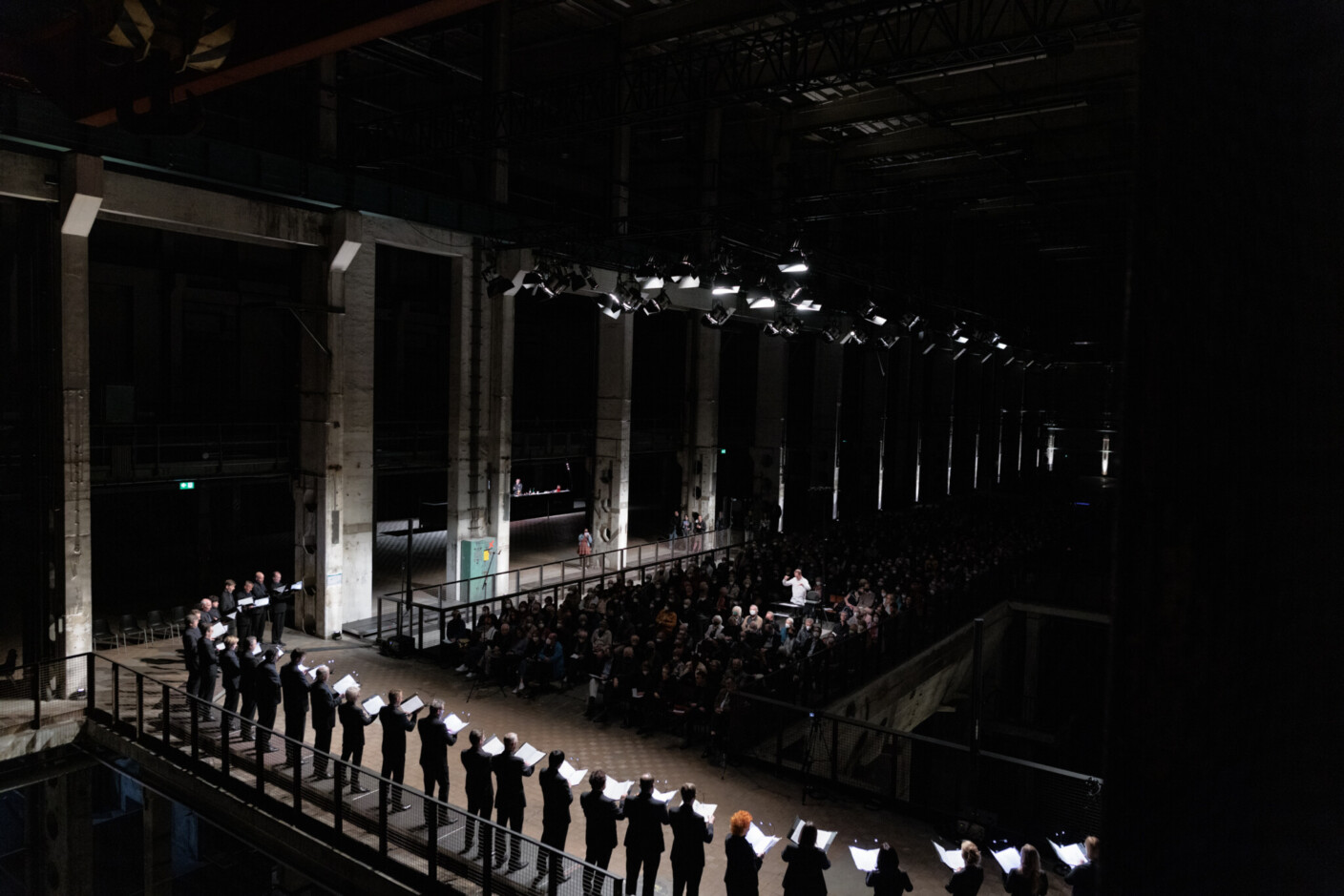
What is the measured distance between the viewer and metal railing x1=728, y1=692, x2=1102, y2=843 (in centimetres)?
1018

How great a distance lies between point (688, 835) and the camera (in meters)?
8.59

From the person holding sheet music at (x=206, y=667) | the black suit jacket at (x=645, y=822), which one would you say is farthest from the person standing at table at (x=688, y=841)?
the person holding sheet music at (x=206, y=667)

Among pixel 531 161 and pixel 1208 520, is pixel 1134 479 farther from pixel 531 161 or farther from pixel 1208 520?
pixel 531 161

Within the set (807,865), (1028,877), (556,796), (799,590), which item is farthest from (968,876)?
(799,590)

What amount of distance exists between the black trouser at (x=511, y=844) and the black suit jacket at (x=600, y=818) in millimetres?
736

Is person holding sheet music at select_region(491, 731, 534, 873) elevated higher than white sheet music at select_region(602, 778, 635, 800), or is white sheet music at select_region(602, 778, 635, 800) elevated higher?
white sheet music at select_region(602, 778, 635, 800)

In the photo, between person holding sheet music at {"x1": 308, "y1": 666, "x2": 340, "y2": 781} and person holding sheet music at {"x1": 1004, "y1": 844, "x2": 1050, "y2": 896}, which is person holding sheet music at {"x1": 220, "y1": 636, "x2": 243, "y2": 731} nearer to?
person holding sheet music at {"x1": 308, "y1": 666, "x2": 340, "y2": 781}

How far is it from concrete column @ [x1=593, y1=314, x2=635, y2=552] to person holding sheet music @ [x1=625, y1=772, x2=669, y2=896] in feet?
59.9

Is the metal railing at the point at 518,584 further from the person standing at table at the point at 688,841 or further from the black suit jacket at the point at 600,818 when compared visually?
the person standing at table at the point at 688,841

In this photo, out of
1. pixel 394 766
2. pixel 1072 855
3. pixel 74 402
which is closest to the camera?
pixel 1072 855

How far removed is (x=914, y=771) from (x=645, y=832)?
5103 millimetres

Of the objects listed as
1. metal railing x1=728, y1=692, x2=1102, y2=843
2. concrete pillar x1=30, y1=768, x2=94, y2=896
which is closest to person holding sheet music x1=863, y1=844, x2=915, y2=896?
metal railing x1=728, y1=692, x2=1102, y2=843

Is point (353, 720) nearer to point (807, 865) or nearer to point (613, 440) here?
point (807, 865)

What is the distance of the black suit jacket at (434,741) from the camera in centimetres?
1059
